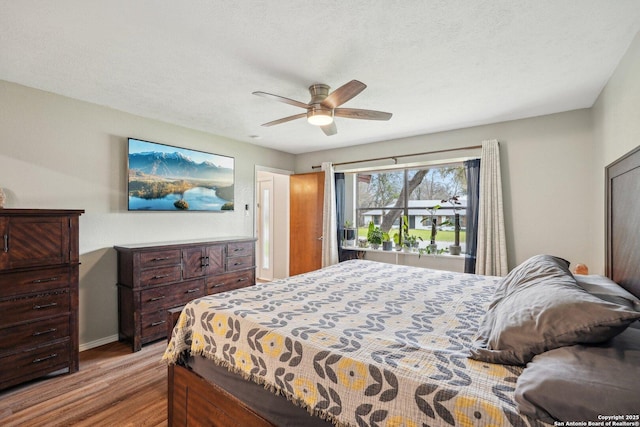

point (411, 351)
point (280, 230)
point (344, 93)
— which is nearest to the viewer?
point (411, 351)

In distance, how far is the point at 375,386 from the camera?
1.04 metres

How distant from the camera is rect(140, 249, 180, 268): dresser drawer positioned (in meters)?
2.97

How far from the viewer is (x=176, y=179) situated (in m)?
3.62

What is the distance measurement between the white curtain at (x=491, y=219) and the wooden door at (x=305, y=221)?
94.5 inches

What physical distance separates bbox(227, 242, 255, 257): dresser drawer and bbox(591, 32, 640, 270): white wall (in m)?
3.70

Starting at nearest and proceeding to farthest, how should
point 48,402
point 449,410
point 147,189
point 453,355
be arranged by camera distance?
1. point 449,410
2. point 453,355
3. point 48,402
4. point 147,189

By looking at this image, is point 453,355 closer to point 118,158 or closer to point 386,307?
point 386,307

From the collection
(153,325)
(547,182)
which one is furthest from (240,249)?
(547,182)

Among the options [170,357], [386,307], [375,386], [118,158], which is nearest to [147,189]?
[118,158]

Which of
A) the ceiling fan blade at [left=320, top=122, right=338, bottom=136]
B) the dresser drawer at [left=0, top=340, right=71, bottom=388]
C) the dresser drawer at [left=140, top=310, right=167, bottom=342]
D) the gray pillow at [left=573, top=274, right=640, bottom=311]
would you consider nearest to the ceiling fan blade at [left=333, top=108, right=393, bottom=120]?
the ceiling fan blade at [left=320, top=122, right=338, bottom=136]

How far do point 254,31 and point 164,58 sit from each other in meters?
0.79

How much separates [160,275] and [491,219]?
3.82 meters

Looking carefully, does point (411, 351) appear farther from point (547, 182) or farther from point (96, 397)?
point (547, 182)

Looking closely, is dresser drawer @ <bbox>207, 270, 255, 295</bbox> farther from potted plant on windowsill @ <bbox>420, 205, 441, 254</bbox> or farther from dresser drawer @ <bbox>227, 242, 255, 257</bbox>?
potted plant on windowsill @ <bbox>420, 205, 441, 254</bbox>
